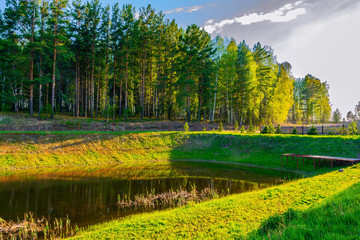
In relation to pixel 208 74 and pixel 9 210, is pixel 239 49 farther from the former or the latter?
pixel 9 210

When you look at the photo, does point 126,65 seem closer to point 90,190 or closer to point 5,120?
point 5,120

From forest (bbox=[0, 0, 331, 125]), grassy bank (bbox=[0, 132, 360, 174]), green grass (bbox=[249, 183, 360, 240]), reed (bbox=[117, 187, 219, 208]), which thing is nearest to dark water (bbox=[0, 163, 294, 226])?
reed (bbox=[117, 187, 219, 208])

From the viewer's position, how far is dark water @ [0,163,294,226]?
9789mm

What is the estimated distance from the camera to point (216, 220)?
7750 mm

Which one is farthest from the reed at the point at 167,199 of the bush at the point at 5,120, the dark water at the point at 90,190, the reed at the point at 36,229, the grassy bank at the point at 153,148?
the bush at the point at 5,120

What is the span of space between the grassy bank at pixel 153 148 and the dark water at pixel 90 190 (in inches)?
156

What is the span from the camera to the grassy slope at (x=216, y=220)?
6.88 metres

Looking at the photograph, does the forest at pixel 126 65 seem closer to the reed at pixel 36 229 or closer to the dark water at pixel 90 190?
the dark water at pixel 90 190

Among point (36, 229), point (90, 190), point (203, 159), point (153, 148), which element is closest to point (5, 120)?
point (153, 148)

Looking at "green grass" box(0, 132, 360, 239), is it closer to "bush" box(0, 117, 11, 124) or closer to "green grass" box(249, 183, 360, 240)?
"green grass" box(249, 183, 360, 240)

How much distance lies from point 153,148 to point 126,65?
69.4 ft

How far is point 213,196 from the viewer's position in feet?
38.3

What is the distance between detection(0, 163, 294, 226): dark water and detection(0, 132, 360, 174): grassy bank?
13.0 ft

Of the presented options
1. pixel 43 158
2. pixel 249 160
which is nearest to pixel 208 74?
pixel 249 160
